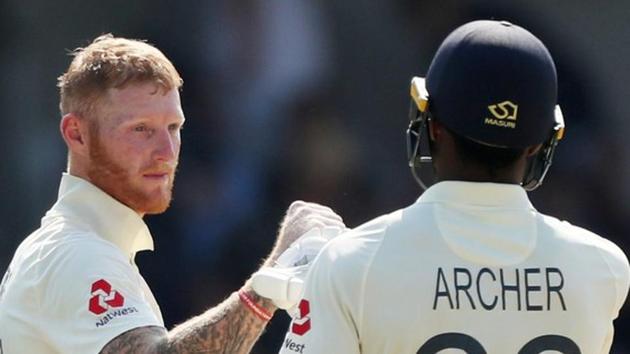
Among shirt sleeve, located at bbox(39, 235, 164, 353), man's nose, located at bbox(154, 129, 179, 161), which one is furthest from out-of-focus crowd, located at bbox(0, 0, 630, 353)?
shirt sleeve, located at bbox(39, 235, 164, 353)

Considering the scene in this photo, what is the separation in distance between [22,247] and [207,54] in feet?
8.55

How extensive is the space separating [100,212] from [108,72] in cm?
34

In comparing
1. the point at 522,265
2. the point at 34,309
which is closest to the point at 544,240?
the point at 522,265

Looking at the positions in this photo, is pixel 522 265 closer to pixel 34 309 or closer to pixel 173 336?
pixel 173 336

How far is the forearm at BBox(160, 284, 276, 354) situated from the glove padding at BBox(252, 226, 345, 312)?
11 cm

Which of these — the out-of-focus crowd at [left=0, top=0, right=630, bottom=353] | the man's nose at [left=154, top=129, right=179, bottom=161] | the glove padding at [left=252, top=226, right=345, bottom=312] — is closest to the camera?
the glove padding at [left=252, top=226, right=345, bottom=312]

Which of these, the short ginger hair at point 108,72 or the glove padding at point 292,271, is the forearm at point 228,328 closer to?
the glove padding at point 292,271

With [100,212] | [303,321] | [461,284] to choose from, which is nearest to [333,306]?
[303,321]

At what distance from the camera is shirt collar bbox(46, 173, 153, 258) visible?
3260mm

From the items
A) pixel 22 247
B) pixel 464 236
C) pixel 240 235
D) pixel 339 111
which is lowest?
pixel 240 235

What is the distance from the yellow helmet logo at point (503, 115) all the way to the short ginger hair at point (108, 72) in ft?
3.95

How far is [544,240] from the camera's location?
2428 mm

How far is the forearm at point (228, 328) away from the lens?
3.11 metres

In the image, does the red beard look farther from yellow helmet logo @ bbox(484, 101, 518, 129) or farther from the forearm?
yellow helmet logo @ bbox(484, 101, 518, 129)
